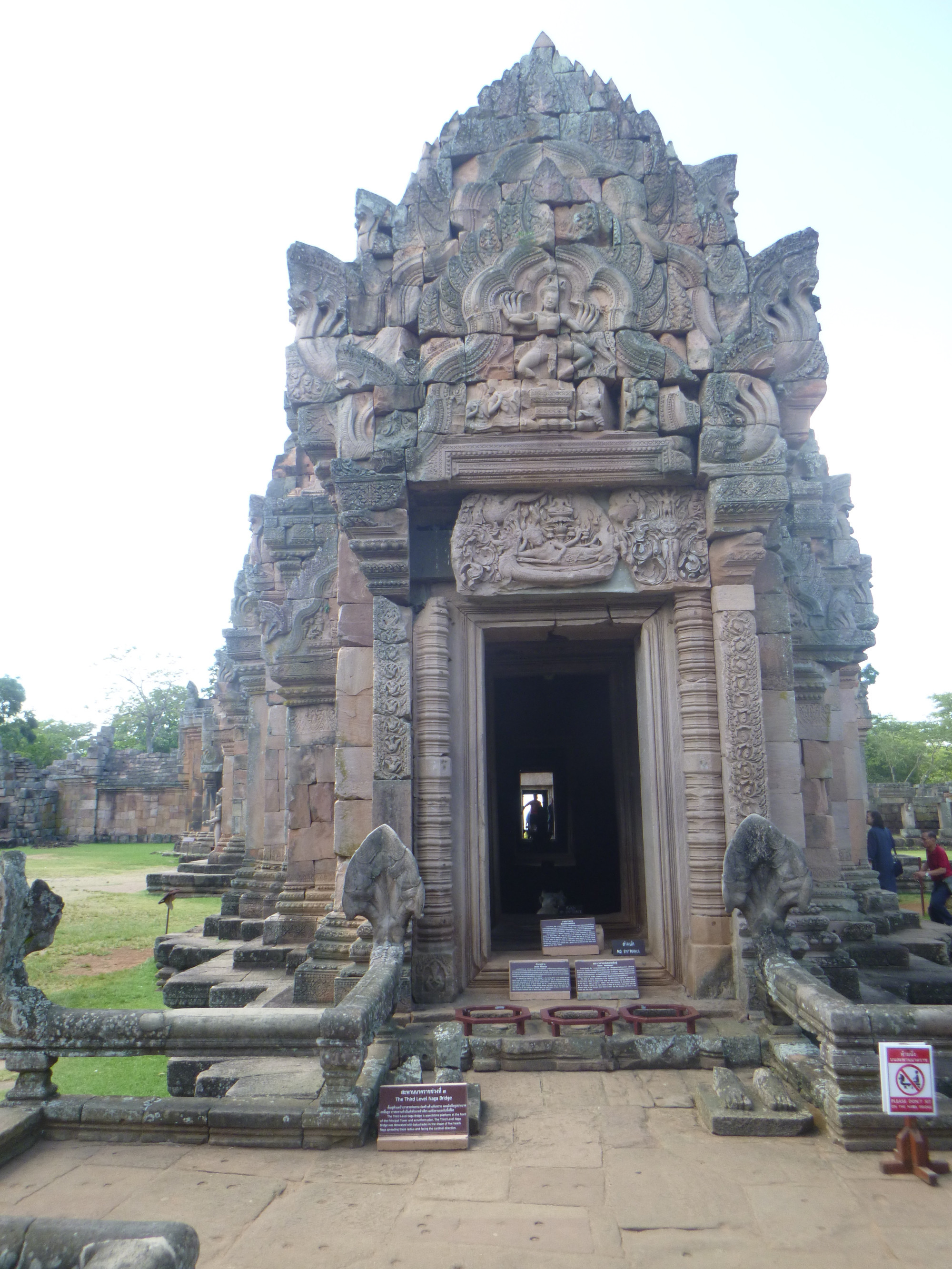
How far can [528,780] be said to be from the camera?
2127 cm

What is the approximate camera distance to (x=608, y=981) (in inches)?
252

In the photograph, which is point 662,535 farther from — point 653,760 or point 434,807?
point 434,807

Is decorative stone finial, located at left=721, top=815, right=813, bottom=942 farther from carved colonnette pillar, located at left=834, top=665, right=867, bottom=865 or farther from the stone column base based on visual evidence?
carved colonnette pillar, located at left=834, top=665, right=867, bottom=865

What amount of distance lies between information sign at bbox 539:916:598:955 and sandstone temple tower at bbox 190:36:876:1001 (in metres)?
0.49

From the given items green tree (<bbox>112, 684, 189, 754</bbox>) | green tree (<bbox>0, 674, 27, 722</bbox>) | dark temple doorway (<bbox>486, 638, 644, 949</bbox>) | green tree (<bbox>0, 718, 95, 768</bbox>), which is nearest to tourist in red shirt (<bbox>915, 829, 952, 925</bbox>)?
dark temple doorway (<bbox>486, 638, 644, 949</bbox>)

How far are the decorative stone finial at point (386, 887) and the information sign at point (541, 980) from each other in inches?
42.3

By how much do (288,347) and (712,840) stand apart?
5.61 meters

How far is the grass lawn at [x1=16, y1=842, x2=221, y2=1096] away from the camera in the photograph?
675 cm

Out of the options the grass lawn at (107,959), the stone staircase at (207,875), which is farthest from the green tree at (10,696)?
the stone staircase at (207,875)

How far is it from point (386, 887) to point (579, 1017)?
153cm

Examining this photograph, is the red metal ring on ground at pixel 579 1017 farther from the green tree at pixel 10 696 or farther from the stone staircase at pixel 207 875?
the green tree at pixel 10 696

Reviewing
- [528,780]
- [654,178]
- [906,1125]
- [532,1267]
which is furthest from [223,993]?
[528,780]

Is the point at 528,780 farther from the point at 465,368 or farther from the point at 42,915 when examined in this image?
the point at 42,915

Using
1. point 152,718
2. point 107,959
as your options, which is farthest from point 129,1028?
point 152,718
